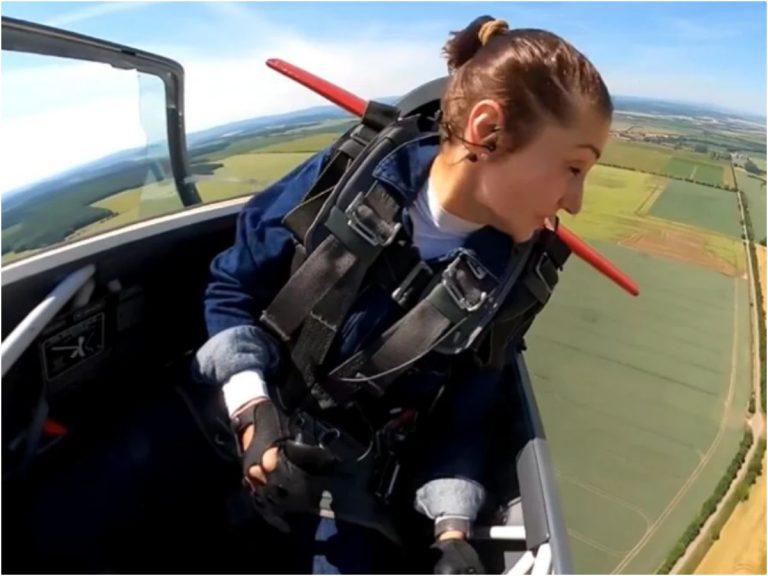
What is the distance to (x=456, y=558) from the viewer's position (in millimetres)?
947

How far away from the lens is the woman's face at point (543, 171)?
85 centimetres

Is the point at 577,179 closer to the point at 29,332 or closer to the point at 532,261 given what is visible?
the point at 532,261

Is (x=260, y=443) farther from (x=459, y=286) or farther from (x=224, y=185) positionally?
(x=224, y=185)

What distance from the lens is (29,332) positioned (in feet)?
2.95

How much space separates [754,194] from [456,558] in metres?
13.6

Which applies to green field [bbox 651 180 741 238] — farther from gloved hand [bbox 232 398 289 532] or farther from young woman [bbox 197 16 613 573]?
gloved hand [bbox 232 398 289 532]

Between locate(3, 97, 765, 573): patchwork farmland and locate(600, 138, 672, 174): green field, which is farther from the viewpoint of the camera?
locate(600, 138, 672, 174): green field

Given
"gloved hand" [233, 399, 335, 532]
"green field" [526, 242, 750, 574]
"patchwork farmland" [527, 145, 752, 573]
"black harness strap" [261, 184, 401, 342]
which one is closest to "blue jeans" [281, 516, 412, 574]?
"gloved hand" [233, 399, 335, 532]

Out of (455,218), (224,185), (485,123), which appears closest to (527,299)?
(455,218)

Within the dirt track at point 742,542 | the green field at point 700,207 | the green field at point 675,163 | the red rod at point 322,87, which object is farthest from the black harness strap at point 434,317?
the green field at point 700,207

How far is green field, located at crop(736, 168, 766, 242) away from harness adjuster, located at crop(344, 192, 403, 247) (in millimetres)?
13046

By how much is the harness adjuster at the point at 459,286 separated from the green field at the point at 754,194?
42.6 ft

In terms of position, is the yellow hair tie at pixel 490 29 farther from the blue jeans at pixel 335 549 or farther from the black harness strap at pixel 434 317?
the blue jeans at pixel 335 549

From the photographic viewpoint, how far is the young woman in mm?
851
